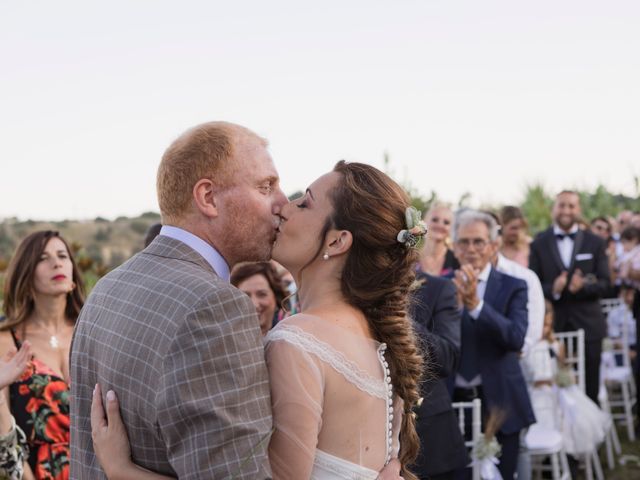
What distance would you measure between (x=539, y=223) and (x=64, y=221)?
2750 centimetres

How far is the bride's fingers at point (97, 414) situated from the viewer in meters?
2.10

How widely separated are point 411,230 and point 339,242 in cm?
25

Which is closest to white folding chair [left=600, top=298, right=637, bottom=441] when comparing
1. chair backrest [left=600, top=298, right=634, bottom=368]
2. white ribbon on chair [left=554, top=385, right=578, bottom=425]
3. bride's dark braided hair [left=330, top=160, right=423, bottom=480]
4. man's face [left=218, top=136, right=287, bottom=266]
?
chair backrest [left=600, top=298, right=634, bottom=368]

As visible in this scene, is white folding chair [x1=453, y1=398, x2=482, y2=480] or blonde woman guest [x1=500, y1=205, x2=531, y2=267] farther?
blonde woman guest [x1=500, y1=205, x2=531, y2=267]

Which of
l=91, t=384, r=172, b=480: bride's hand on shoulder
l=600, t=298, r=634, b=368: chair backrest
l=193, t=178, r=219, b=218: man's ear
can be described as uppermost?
l=193, t=178, r=219, b=218: man's ear

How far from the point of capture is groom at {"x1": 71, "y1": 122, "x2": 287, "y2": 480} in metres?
1.87

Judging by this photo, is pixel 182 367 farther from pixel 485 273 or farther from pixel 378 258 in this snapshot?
pixel 485 273

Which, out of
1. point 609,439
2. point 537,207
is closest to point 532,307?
point 609,439

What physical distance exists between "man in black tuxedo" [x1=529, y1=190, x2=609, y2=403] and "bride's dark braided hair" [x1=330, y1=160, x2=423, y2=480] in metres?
6.14

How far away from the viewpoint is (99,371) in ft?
7.06

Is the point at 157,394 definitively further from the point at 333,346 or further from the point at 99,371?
the point at 333,346

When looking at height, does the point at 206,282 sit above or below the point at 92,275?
above

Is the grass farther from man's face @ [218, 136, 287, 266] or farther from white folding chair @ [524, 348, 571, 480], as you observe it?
man's face @ [218, 136, 287, 266]

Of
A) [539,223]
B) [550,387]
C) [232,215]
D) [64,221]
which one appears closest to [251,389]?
[232,215]
